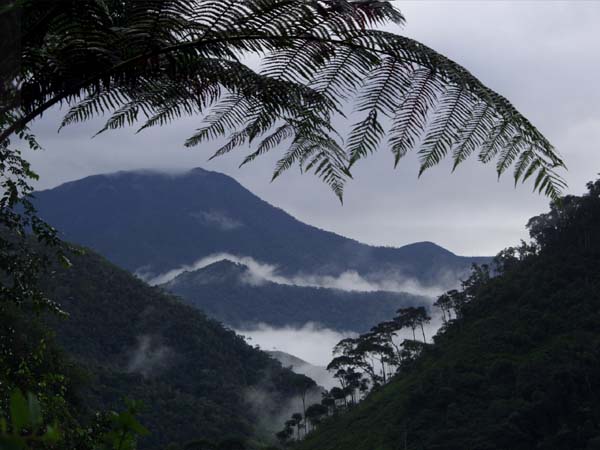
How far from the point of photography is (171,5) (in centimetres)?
271

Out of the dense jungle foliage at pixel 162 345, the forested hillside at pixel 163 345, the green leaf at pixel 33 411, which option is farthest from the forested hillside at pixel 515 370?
the green leaf at pixel 33 411

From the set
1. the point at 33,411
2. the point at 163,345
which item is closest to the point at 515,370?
the point at 33,411

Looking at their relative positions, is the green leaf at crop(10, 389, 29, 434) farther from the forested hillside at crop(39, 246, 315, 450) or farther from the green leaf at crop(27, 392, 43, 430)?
the forested hillside at crop(39, 246, 315, 450)

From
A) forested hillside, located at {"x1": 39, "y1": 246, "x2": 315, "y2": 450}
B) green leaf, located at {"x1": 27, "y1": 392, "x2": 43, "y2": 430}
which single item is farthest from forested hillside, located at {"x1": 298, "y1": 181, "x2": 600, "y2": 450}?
green leaf, located at {"x1": 27, "y1": 392, "x2": 43, "y2": 430}

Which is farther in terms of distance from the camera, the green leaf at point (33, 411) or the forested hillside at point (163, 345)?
the forested hillside at point (163, 345)

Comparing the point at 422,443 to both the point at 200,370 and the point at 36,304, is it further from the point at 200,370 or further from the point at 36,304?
the point at 200,370

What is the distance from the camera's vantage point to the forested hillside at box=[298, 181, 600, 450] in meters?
50.1

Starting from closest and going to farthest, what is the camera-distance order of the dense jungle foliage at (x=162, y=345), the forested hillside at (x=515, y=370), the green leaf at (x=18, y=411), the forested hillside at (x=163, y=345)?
the green leaf at (x=18, y=411) < the forested hillside at (x=515, y=370) < the dense jungle foliage at (x=162, y=345) < the forested hillside at (x=163, y=345)

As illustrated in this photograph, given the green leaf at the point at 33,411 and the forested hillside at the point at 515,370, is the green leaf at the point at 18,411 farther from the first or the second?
the forested hillside at the point at 515,370

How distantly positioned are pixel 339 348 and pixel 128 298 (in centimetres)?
5988

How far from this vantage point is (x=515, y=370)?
185ft

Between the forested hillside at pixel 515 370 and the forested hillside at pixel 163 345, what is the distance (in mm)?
35216

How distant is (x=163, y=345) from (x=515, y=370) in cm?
7692

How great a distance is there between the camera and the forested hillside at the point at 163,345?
360ft
